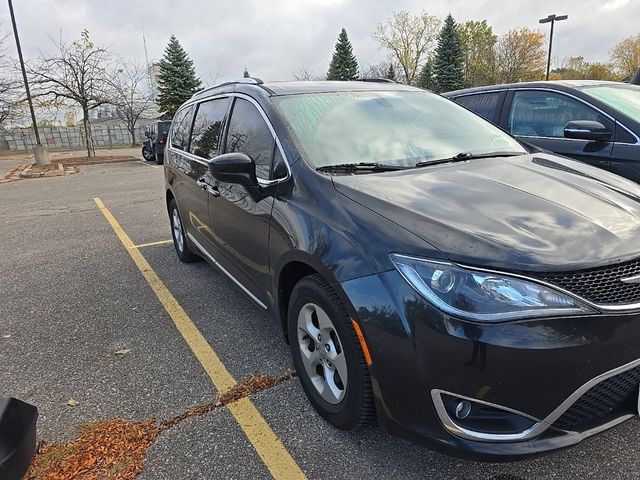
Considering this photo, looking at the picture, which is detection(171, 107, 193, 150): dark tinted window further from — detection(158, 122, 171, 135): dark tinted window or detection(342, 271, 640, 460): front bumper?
detection(158, 122, 171, 135): dark tinted window

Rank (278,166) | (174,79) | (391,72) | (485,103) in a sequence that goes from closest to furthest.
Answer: (278,166) → (485,103) → (174,79) → (391,72)

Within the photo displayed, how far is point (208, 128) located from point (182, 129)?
0.94 metres

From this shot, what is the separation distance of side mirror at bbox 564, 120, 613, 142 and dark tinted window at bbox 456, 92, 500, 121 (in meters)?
1.28

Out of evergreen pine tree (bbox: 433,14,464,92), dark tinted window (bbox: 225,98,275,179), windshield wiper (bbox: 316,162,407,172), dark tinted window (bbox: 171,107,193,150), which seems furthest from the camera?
evergreen pine tree (bbox: 433,14,464,92)

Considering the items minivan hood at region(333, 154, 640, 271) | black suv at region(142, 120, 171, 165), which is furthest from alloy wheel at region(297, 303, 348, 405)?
black suv at region(142, 120, 171, 165)

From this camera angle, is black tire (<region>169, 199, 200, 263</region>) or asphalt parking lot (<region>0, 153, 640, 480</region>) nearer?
asphalt parking lot (<region>0, 153, 640, 480</region>)

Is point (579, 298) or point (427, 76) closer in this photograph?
point (579, 298)

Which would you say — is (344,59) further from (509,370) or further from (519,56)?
(509,370)

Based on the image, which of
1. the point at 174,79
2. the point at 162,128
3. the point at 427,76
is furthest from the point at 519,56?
the point at 162,128

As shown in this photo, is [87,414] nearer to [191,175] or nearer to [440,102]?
[191,175]

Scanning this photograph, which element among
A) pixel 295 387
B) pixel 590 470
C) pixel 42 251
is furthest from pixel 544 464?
pixel 42 251

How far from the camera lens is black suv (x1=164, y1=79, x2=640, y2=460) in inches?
62.0

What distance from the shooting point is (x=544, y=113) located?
4.79 meters

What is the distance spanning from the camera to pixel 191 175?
3.96 metres
